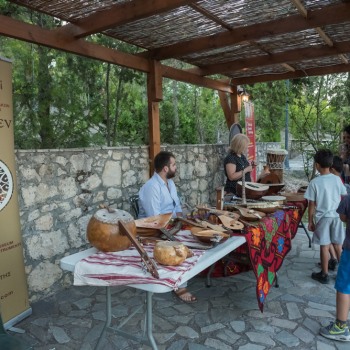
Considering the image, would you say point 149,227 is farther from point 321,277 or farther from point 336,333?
point 321,277

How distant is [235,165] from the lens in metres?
4.25

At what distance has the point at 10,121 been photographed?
8.62 feet

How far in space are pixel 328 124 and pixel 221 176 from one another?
4.12 m

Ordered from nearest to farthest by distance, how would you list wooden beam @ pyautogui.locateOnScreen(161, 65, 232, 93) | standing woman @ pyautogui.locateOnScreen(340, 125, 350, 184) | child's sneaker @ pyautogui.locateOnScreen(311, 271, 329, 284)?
child's sneaker @ pyautogui.locateOnScreen(311, 271, 329, 284) < standing woman @ pyautogui.locateOnScreen(340, 125, 350, 184) < wooden beam @ pyautogui.locateOnScreen(161, 65, 232, 93)

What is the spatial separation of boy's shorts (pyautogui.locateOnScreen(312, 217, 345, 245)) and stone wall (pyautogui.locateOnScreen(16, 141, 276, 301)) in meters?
2.01

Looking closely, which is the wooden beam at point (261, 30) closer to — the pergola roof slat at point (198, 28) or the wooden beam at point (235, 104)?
the pergola roof slat at point (198, 28)

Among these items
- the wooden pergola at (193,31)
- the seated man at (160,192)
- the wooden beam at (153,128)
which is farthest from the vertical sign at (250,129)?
the seated man at (160,192)

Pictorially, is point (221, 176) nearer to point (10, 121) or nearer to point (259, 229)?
point (259, 229)

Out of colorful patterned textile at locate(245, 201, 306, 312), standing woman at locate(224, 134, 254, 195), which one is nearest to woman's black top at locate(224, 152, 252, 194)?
standing woman at locate(224, 134, 254, 195)

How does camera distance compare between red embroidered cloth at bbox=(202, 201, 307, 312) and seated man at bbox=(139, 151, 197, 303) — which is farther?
seated man at bbox=(139, 151, 197, 303)

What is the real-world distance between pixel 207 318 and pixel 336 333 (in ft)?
2.99

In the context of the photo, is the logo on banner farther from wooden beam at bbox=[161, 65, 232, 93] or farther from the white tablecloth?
wooden beam at bbox=[161, 65, 232, 93]

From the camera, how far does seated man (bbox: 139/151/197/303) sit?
3002 mm

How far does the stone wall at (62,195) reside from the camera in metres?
3.06
